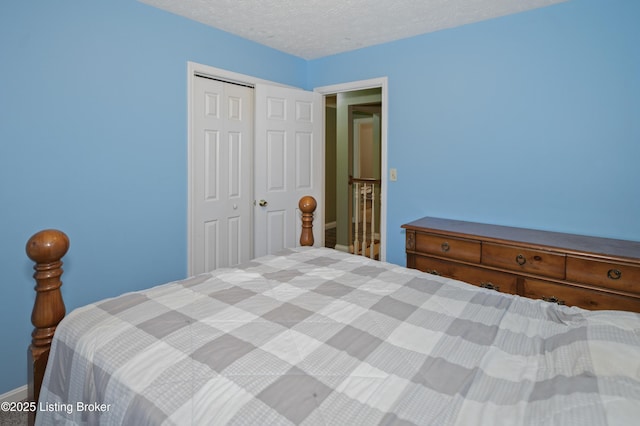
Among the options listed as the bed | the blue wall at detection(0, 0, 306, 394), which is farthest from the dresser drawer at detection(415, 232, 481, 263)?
the blue wall at detection(0, 0, 306, 394)

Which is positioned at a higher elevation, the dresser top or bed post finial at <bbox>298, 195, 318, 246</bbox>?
bed post finial at <bbox>298, 195, 318, 246</bbox>

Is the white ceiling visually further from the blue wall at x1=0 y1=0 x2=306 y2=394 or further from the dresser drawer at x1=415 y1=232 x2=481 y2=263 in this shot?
the dresser drawer at x1=415 y1=232 x2=481 y2=263

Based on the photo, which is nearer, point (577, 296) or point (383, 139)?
point (577, 296)

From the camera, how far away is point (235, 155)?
3277mm

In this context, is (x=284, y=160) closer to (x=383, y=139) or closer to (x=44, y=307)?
(x=383, y=139)

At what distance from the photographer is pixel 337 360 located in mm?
998

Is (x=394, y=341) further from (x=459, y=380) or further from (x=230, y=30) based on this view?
(x=230, y=30)

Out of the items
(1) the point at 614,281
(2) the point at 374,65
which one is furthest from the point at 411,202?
(1) the point at 614,281

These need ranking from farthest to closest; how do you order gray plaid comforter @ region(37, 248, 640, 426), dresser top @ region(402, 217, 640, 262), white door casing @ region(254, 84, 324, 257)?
white door casing @ region(254, 84, 324, 257) → dresser top @ region(402, 217, 640, 262) → gray plaid comforter @ region(37, 248, 640, 426)

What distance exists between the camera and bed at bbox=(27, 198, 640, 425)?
0.80 m

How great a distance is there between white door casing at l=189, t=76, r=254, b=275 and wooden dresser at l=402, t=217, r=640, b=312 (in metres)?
1.60

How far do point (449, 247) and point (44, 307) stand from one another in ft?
7.76

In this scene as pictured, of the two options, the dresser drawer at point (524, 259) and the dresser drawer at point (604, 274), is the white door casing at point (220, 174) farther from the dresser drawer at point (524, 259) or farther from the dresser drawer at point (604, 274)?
the dresser drawer at point (604, 274)

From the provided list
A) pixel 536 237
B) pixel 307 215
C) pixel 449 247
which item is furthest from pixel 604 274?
pixel 307 215
